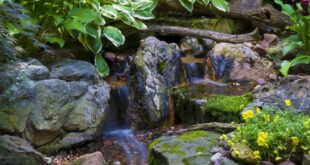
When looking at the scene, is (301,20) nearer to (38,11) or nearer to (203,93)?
(203,93)

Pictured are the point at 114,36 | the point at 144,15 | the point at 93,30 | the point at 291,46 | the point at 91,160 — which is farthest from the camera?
the point at 291,46

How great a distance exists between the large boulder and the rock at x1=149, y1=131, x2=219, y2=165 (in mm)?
1365

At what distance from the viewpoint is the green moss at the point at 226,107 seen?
176 inches

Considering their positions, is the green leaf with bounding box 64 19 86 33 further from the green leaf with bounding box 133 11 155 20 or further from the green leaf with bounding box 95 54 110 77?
the green leaf with bounding box 133 11 155 20

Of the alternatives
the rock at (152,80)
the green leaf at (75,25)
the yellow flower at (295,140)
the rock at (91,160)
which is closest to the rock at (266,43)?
the rock at (152,80)

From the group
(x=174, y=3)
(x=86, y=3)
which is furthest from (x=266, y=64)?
(x=86, y=3)

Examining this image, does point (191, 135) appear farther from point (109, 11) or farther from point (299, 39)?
point (299, 39)

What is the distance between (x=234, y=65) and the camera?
597cm

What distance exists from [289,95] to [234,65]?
1.70m

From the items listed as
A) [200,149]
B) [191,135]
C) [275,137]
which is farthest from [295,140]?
[191,135]

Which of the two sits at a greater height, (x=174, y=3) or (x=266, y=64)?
(x=174, y=3)

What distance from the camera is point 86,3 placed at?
4.62m

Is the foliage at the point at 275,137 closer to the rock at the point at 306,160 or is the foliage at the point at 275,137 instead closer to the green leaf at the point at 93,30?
the rock at the point at 306,160

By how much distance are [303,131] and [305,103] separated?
5.44 feet
